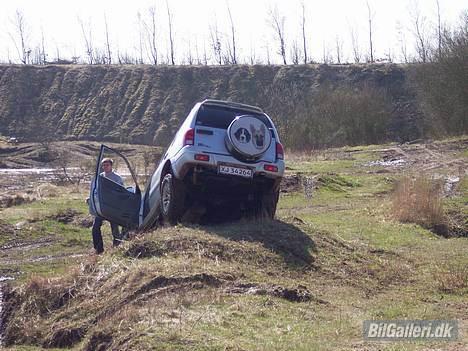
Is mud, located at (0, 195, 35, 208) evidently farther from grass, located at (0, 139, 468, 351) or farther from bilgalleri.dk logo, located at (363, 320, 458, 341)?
bilgalleri.dk logo, located at (363, 320, 458, 341)

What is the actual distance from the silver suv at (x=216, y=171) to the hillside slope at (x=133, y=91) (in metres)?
56.1

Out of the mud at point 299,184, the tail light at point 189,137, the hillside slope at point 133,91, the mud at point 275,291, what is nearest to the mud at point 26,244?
the tail light at point 189,137

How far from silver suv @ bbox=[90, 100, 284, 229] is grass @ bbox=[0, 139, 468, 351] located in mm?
719

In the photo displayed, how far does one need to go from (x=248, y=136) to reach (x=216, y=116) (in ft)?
2.44

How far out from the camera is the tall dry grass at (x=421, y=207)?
1484cm

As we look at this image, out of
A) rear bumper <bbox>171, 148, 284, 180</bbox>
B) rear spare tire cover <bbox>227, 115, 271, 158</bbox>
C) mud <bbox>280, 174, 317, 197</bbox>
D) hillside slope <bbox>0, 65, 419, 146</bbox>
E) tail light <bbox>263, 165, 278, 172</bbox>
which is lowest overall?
mud <bbox>280, 174, 317, 197</bbox>

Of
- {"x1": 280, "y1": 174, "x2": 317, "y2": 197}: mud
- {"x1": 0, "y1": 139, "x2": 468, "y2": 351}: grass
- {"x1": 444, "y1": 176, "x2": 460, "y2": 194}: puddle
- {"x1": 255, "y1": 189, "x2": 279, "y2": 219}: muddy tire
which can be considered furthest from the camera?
{"x1": 280, "y1": 174, "x2": 317, "y2": 197}: mud

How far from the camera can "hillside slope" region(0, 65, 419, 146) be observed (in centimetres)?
7344

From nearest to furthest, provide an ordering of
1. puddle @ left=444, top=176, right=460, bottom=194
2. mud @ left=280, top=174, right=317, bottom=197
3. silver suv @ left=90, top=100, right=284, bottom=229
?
silver suv @ left=90, top=100, right=284, bottom=229 → puddle @ left=444, top=176, right=460, bottom=194 → mud @ left=280, top=174, right=317, bottom=197

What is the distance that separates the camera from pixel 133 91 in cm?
8106

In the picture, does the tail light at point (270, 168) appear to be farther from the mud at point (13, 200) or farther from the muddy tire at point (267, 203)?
the mud at point (13, 200)

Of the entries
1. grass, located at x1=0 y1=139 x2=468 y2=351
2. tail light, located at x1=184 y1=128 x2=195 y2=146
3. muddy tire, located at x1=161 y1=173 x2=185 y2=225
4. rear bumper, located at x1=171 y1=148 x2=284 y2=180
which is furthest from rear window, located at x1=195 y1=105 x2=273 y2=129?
grass, located at x1=0 y1=139 x2=468 y2=351

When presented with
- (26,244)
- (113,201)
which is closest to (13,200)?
(26,244)

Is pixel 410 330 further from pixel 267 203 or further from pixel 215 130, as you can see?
pixel 215 130
